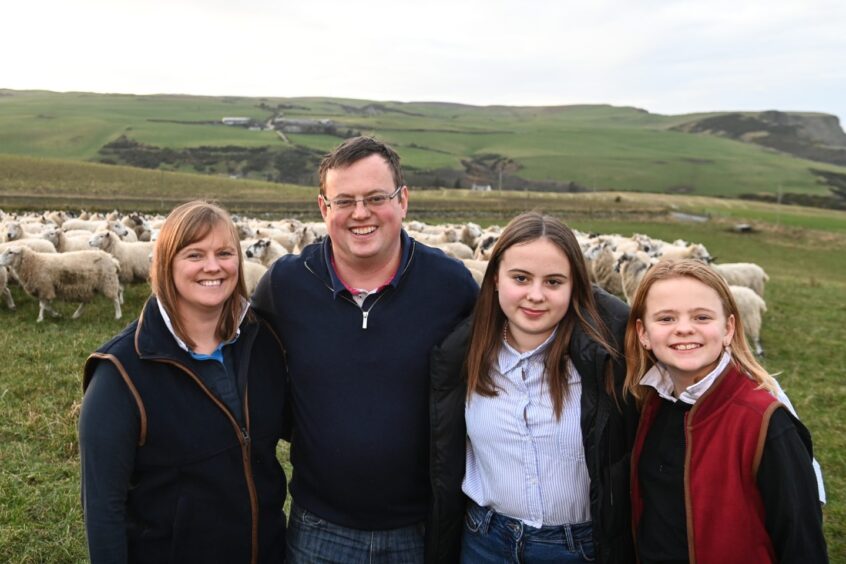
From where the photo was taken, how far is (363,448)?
2.76 meters

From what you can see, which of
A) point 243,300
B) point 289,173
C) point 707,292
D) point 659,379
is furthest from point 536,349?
point 289,173

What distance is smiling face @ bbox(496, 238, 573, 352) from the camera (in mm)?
2645

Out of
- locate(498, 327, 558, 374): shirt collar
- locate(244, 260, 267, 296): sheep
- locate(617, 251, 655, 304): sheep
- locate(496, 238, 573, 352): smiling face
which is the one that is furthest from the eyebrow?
locate(617, 251, 655, 304): sheep

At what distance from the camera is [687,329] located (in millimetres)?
2477

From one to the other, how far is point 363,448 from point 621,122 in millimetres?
213230

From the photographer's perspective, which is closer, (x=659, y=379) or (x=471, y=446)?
(x=659, y=379)

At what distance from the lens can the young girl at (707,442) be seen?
2158mm

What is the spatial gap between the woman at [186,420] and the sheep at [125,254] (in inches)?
482

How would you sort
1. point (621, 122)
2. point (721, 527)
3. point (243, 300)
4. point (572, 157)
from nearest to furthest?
point (721, 527) → point (243, 300) → point (572, 157) → point (621, 122)

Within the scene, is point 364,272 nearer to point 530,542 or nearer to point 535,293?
point 535,293

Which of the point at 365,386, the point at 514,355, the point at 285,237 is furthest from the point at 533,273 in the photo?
the point at 285,237

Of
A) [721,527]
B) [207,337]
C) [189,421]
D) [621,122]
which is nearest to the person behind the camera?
[721,527]

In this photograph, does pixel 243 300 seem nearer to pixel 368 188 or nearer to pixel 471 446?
pixel 368 188

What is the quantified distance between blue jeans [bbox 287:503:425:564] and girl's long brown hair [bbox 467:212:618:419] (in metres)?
0.79
